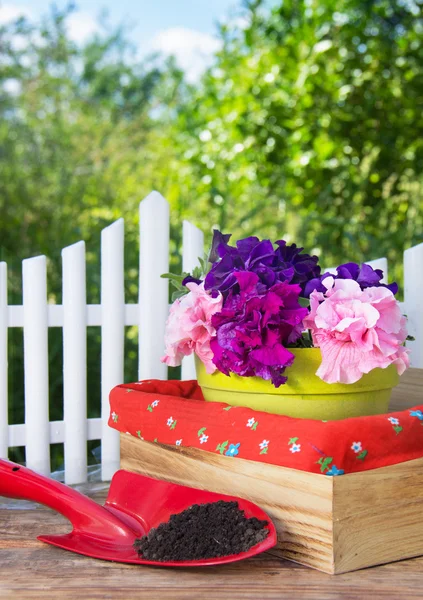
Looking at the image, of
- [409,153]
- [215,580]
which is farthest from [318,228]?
[215,580]

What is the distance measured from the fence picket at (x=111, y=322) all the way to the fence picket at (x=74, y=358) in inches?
1.8

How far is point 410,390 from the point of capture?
159cm

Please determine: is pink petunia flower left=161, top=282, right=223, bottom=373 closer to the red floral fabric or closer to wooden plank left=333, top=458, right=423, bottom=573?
the red floral fabric

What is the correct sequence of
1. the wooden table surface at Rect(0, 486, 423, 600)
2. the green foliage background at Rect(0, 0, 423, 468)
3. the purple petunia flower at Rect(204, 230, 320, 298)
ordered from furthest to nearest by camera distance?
1. the green foliage background at Rect(0, 0, 423, 468)
2. the purple petunia flower at Rect(204, 230, 320, 298)
3. the wooden table surface at Rect(0, 486, 423, 600)

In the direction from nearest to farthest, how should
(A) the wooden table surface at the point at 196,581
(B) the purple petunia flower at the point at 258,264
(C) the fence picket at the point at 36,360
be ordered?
(A) the wooden table surface at the point at 196,581
(B) the purple petunia flower at the point at 258,264
(C) the fence picket at the point at 36,360

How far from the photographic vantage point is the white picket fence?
5.49 ft

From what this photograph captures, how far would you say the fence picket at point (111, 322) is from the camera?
66.9 inches

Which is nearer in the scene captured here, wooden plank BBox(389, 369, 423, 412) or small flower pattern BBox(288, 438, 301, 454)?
small flower pattern BBox(288, 438, 301, 454)

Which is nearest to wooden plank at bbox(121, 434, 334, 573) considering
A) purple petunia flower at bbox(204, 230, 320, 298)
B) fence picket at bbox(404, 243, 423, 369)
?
purple petunia flower at bbox(204, 230, 320, 298)

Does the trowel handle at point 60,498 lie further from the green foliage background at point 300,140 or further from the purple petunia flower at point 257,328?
the green foliage background at point 300,140

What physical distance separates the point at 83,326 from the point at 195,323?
569 mm

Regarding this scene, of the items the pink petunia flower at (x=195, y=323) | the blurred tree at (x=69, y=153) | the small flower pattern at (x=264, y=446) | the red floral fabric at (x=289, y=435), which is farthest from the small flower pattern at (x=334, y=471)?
the blurred tree at (x=69, y=153)

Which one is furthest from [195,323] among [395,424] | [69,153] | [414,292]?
[69,153]

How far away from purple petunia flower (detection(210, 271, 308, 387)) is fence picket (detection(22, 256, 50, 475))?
63 cm
